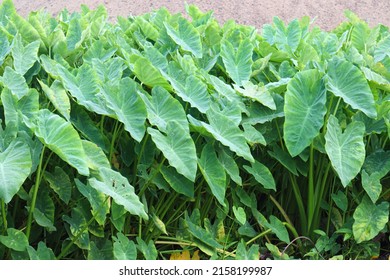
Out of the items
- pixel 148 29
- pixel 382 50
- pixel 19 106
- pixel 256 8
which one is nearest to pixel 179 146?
pixel 19 106

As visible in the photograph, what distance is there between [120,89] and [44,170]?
299mm

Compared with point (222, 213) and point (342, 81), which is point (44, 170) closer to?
point (222, 213)

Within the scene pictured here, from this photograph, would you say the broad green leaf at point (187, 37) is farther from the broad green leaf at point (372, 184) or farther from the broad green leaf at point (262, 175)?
the broad green leaf at point (372, 184)

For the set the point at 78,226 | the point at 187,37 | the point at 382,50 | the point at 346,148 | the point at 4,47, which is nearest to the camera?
the point at 78,226

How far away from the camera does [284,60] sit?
2.44 meters

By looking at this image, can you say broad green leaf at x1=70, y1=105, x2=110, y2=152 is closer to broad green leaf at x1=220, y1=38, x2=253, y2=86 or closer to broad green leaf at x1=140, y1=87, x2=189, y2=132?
broad green leaf at x1=140, y1=87, x2=189, y2=132

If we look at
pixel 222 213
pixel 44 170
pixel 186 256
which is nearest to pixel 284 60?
pixel 222 213

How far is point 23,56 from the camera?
2.15m

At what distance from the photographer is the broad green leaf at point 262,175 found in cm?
205

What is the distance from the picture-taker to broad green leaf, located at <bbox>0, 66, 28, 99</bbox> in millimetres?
1975

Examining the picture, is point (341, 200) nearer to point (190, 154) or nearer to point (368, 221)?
point (368, 221)

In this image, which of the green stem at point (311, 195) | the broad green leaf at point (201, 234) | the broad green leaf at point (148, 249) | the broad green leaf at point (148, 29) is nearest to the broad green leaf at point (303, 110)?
the green stem at point (311, 195)

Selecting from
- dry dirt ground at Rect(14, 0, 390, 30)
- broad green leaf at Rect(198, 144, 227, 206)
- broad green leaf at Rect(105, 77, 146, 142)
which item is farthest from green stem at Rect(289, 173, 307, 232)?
dry dirt ground at Rect(14, 0, 390, 30)

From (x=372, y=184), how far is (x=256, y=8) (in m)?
4.21
